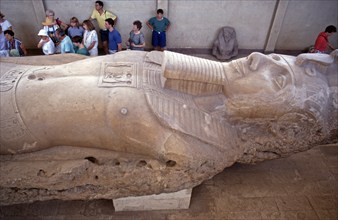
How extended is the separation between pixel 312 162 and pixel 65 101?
3.07 meters

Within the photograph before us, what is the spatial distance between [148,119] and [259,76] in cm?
112

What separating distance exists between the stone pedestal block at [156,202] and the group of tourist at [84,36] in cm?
276

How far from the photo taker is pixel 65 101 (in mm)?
2590

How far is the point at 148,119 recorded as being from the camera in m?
2.53

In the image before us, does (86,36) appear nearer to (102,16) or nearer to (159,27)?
(102,16)

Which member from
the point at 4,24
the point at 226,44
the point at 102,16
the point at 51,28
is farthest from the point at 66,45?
the point at 226,44

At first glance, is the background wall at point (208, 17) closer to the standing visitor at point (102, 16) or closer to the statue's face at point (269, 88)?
the standing visitor at point (102, 16)

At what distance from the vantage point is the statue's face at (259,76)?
2.71 metres

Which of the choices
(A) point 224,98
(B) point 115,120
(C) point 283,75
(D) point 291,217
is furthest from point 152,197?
(C) point 283,75

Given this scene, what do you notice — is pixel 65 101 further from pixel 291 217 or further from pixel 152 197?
pixel 291 217

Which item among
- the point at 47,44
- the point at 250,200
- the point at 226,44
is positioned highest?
the point at 47,44

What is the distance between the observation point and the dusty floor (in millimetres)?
3117

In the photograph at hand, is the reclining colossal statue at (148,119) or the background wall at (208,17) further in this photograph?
the background wall at (208,17)

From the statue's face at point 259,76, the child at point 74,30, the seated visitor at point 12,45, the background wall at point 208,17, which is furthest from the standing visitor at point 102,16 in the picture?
the statue's face at point 259,76
